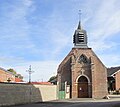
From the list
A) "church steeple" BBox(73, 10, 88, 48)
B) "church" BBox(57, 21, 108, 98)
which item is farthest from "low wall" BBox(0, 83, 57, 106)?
"church steeple" BBox(73, 10, 88, 48)

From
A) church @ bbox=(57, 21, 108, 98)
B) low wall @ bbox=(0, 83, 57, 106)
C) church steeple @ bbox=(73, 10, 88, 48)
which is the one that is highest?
church steeple @ bbox=(73, 10, 88, 48)

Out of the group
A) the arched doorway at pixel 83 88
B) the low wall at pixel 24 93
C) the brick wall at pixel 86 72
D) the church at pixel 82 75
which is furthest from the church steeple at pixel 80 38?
the low wall at pixel 24 93

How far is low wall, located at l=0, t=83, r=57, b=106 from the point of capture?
33844 millimetres

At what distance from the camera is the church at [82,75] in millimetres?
54719

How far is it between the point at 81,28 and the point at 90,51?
644 centimetres

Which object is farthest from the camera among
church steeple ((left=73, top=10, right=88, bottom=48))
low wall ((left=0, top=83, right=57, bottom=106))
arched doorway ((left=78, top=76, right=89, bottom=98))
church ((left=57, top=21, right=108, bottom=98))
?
church steeple ((left=73, top=10, right=88, bottom=48))

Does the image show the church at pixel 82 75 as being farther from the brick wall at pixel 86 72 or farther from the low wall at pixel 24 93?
the low wall at pixel 24 93

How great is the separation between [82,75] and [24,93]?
19.2 meters

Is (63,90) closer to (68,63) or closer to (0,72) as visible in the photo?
(68,63)

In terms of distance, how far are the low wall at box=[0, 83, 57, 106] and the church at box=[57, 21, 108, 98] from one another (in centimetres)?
644

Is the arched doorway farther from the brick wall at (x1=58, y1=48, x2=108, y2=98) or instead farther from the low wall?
the low wall

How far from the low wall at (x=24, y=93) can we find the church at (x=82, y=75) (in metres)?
6.44

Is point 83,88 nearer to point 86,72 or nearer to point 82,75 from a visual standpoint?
point 82,75

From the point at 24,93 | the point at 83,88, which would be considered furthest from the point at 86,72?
the point at 24,93
